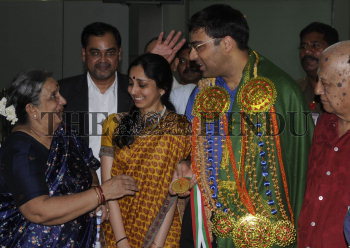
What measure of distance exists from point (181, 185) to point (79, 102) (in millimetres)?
1232

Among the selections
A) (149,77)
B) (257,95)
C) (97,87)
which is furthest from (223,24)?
(97,87)

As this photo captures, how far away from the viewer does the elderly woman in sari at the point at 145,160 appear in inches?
117

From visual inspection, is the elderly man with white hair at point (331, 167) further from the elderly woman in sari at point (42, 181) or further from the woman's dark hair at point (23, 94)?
the woman's dark hair at point (23, 94)

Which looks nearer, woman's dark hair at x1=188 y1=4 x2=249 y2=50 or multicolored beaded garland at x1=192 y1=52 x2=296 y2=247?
multicolored beaded garland at x1=192 y1=52 x2=296 y2=247

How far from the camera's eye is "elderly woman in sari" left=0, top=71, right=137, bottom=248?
2.60 metres

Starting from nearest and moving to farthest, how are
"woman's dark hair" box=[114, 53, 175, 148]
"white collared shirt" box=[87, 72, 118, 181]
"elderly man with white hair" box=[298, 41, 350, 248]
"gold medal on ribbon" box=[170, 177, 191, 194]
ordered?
"elderly man with white hair" box=[298, 41, 350, 248] < "gold medal on ribbon" box=[170, 177, 191, 194] < "woman's dark hair" box=[114, 53, 175, 148] < "white collared shirt" box=[87, 72, 118, 181]

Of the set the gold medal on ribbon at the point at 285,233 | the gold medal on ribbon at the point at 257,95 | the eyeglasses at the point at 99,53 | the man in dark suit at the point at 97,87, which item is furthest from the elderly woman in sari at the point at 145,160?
the eyeglasses at the point at 99,53

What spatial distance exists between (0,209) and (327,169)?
154 cm

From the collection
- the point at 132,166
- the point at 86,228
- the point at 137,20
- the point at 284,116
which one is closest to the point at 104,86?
the point at 132,166

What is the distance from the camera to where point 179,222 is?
3043mm

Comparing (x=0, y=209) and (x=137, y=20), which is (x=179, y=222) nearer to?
(x=0, y=209)

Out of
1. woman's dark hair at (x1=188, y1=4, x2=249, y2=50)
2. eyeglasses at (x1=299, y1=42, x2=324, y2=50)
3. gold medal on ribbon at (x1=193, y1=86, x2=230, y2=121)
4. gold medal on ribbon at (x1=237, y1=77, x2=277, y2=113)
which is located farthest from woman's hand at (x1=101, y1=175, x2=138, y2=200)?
eyeglasses at (x1=299, y1=42, x2=324, y2=50)

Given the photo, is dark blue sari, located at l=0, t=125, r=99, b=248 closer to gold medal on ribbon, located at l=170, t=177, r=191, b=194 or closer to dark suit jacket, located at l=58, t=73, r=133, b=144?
gold medal on ribbon, located at l=170, t=177, r=191, b=194

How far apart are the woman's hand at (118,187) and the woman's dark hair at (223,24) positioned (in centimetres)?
86
